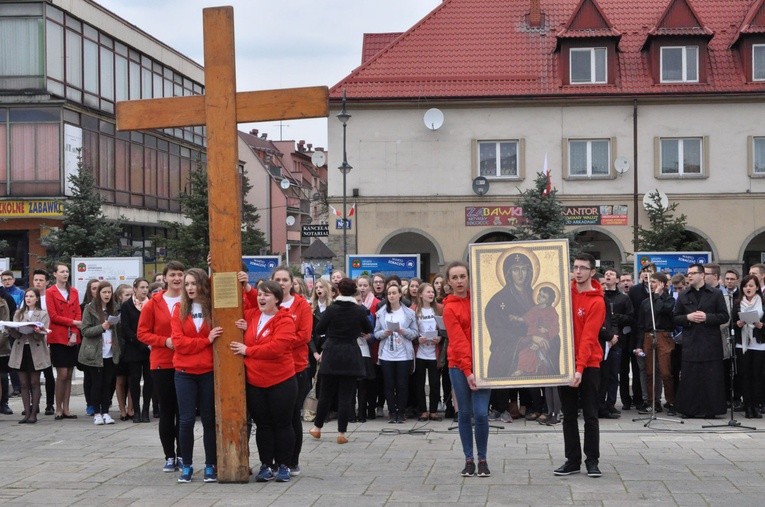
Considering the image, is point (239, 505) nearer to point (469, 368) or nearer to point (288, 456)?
point (288, 456)

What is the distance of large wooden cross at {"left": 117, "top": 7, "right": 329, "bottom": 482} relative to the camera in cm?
989

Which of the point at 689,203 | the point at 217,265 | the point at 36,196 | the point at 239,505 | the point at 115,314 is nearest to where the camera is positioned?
the point at 239,505

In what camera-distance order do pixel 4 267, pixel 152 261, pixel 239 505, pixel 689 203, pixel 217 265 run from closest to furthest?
pixel 239 505 < pixel 217 265 < pixel 4 267 < pixel 689 203 < pixel 152 261

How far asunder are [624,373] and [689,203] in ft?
76.7

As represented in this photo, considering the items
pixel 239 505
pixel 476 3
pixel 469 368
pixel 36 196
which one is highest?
pixel 476 3

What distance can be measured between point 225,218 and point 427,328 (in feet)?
19.5

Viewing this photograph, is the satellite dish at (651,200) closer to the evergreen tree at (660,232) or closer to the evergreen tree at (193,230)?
the evergreen tree at (660,232)

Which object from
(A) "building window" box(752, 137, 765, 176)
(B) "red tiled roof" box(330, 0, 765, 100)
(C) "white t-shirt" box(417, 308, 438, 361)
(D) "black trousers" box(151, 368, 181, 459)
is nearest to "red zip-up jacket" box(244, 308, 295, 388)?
(D) "black trousers" box(151, 368, 181, 459)

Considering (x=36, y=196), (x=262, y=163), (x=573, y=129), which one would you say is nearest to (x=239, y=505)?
(x=573, y=129)

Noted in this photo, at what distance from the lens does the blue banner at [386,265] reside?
984 inches

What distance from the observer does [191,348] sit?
32.5 ft

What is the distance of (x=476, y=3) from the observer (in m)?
41.9

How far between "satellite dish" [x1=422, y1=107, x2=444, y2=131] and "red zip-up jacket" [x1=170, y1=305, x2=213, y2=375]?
28.7 metres

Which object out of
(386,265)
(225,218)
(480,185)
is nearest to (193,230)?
(480,185)
